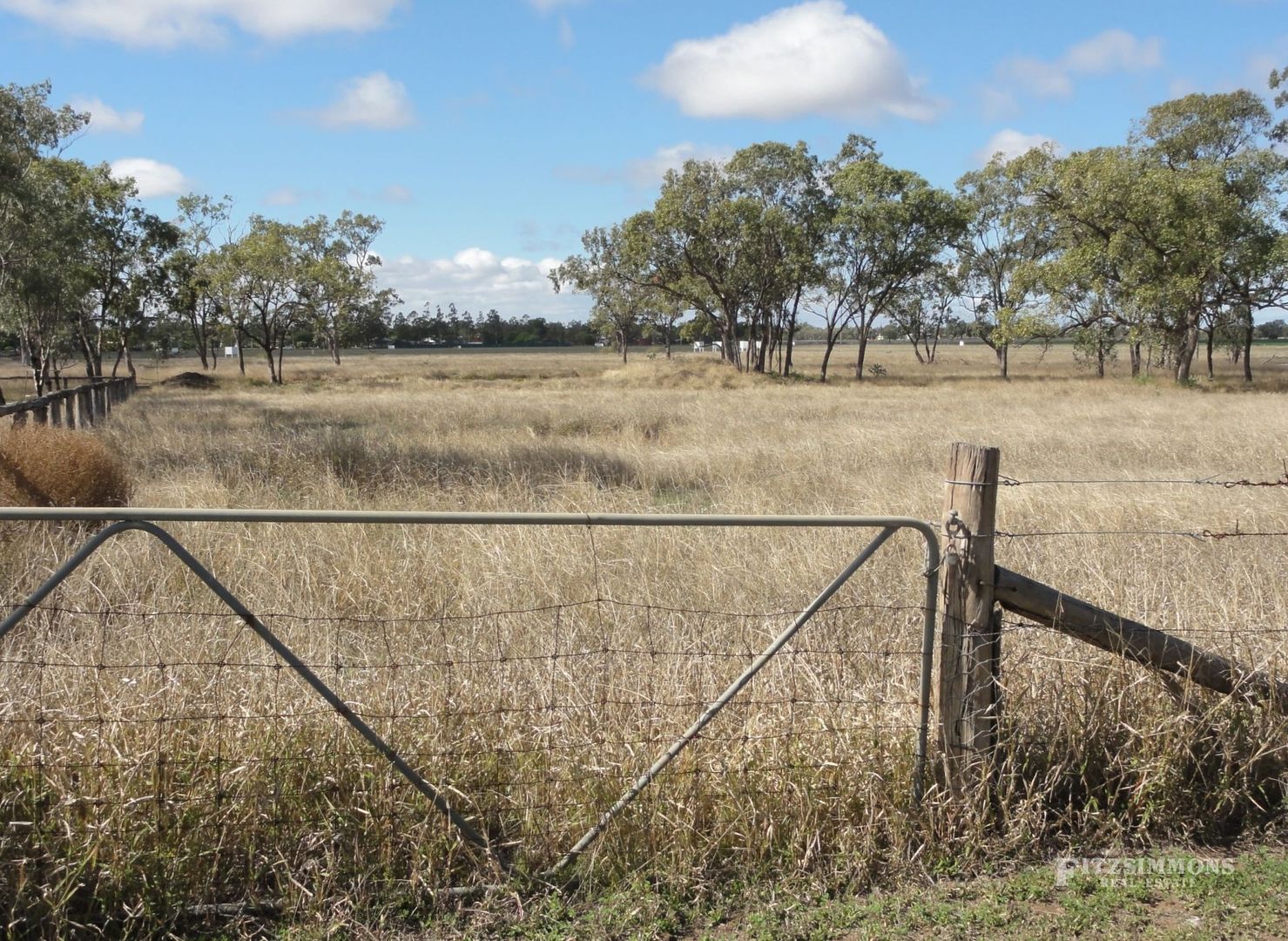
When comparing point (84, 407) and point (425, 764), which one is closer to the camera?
point (425, 764)

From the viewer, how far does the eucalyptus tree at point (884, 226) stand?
1993 inches

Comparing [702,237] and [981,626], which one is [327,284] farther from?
[981,626]

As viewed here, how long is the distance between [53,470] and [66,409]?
10299 millimetres

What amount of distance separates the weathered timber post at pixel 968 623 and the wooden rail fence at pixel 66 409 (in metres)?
11.3

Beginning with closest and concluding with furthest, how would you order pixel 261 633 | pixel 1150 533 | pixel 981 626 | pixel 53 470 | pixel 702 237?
1. pixel 261 633
2. pixel 981 626
3. pixel 1150 533
4. pixel 53 470
5. pixel 702 237

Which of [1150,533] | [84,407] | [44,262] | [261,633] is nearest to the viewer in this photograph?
[261,633]

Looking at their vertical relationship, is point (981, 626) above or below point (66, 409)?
below

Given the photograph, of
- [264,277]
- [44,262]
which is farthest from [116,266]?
[44,262]

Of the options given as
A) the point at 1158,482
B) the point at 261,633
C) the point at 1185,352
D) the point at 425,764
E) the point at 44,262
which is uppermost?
the point at 44,262

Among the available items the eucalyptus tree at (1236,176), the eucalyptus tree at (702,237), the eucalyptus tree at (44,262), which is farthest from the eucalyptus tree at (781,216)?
the eucalyptus tree at (44,262)

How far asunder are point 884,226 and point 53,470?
47869 mm

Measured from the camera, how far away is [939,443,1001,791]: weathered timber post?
340cm

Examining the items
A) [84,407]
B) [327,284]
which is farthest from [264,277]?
[84,407]

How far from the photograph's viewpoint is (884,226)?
51.0 m
